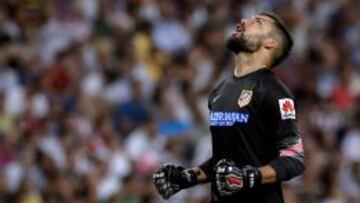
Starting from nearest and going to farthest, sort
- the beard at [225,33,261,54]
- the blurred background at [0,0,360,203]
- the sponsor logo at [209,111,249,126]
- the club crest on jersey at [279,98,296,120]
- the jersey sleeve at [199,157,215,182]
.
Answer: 1. the club crest on jersey at [279,98,296,120]
2. the sponsor logo at [209,111,249,126]
3. the beard at [225,33,261,54]
4. the jersey sleeve at [199,157,215,182]
5. the blurred background at [0,0,360,203]

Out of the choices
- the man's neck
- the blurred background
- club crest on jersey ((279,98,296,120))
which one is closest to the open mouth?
the man's neck

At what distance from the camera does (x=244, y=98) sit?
6.21 metres

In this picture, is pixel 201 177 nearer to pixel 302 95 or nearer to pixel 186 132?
pixel 186 132

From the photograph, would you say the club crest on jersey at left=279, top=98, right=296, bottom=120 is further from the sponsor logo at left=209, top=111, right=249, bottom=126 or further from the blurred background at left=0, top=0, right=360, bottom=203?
the blurred background at left=0, top=0, right=360, bottom=203

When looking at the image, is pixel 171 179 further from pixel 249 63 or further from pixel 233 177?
pixel 249 63

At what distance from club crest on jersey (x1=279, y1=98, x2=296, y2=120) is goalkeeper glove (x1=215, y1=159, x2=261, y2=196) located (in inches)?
13.3

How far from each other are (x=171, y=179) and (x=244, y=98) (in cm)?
60

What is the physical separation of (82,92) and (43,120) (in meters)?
0.74

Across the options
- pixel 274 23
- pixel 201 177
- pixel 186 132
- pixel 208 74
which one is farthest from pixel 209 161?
pixel 208 74

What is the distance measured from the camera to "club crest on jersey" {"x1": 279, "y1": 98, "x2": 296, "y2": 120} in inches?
239

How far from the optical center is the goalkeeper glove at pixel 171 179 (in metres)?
6.34

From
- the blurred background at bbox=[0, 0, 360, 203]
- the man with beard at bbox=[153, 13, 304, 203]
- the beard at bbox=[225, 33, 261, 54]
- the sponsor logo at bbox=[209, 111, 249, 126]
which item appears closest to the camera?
the man with beard at bbox=[153, 13, 304, 203]

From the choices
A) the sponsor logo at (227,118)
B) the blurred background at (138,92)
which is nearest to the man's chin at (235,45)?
the sponsor logo at (227,118)

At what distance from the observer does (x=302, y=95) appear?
551 inches
